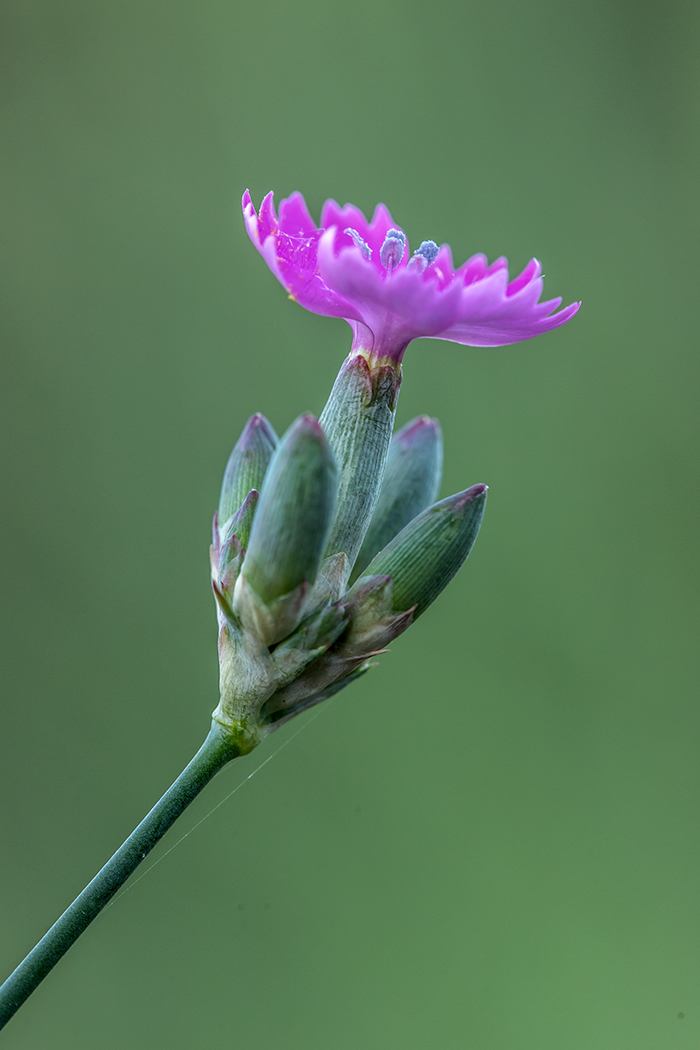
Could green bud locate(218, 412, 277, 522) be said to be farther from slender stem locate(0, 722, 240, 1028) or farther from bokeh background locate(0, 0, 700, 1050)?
bokeh background locate(0, 0, 700, 1050)

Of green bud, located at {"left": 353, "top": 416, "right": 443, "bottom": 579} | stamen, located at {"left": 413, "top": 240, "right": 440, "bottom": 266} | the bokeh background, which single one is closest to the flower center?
stamen, located at {"left": 413, "top": 240, "right": 440, "bottom": 266}

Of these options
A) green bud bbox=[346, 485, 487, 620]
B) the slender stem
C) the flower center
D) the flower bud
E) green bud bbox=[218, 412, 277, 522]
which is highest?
the flower center

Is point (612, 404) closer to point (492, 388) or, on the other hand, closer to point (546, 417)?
point (546, 417)

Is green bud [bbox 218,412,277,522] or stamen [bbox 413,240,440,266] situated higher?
stamen [bbox 413,240,440,266]

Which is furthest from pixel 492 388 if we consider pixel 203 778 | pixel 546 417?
pixel 203 778

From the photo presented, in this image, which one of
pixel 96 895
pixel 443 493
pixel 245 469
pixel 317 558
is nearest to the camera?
pixel 96 895

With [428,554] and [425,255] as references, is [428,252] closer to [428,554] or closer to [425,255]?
[425,255]

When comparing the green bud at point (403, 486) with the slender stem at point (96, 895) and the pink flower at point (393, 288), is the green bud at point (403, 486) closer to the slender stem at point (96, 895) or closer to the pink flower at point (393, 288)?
the pink flower at point (393, 288)

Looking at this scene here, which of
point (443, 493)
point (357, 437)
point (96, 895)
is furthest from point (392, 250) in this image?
point (443, 493)
